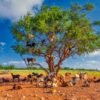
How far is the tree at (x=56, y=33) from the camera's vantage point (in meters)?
56.3

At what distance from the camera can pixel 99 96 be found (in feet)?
92.6

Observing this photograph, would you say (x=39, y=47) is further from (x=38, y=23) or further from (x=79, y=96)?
(x=79, y=96)

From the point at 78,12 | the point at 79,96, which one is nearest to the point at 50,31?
the point at 78,12

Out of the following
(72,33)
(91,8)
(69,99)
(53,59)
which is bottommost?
(69,99)

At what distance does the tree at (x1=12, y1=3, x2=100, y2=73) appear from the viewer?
2217 inches

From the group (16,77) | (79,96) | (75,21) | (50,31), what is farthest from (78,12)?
(79,96)

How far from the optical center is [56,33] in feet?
188

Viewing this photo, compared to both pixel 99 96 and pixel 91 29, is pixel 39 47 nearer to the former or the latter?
pixel 91 29

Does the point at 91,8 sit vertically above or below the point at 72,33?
above

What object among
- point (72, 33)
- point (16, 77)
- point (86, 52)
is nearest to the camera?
point (16, 77)

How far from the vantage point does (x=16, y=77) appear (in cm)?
5325

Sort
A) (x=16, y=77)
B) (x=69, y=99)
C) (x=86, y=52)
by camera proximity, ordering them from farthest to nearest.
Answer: (x=86, y=52) < (x=16, y=77) < (x=69, y=99)

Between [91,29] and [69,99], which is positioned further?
[91,29]

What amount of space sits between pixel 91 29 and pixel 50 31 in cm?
736
